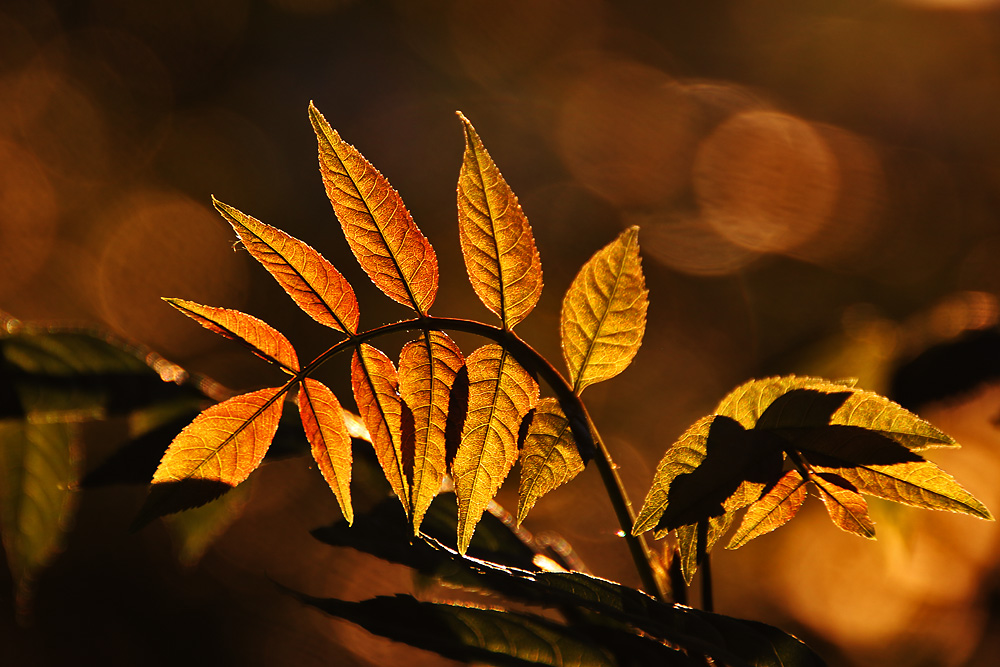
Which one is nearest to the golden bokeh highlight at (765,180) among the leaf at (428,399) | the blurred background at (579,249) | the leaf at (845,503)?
the blurred background at (579,249)

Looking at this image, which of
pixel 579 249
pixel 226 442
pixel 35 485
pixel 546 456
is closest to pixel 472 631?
pixel 546 456

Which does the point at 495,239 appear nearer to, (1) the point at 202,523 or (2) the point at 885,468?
(2) the point at 885,468

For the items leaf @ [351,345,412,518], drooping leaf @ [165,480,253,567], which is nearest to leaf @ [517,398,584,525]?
leaf @ [351,345,412,518]

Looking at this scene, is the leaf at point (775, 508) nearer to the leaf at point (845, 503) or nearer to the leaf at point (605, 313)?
the leaf at point (845, 503)

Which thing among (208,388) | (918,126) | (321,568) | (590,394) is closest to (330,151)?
(208,388)

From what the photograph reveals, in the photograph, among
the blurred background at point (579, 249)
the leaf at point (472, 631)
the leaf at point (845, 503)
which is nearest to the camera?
the leaf at point (472, 631)

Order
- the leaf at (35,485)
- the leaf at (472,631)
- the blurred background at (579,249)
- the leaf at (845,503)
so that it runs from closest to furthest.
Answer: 1. the leaf at (472,631)
2. the leaf at (845,503)
3. the leaf at (35,485)
4. the blurred background at (579,249)

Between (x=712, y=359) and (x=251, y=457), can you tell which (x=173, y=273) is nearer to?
(x=712, y=359)

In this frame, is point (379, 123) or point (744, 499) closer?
point (744, 499)
